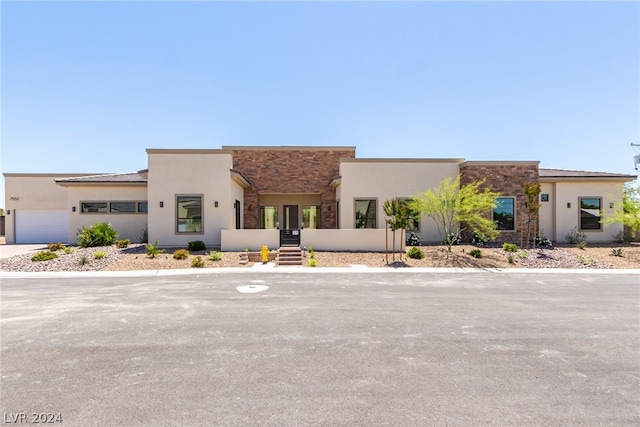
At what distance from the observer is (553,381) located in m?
4.21

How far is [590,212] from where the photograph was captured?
20531 millimetres

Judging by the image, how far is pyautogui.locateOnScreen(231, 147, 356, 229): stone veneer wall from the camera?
74.0ft

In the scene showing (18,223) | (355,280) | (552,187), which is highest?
(552,187)

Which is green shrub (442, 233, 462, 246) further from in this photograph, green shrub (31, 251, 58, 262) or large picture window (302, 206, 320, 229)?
green shrub (31, 251, 58, 262)

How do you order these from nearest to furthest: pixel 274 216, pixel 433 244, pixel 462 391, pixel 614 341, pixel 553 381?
pixel 462 391
pixel 553 381
pixel 614 341
pixel 433 244
pixel 274 216

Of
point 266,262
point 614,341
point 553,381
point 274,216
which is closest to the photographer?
point 553,381

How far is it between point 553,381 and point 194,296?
7.87 metres

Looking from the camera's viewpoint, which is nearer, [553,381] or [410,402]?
[410,402]

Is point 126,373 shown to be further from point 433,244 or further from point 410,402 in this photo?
point 433,244

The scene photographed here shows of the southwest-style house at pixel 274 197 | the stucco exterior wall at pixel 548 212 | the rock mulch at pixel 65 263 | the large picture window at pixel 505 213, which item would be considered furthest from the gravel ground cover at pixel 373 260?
Answer: the stucco exterior wall at pixel 548 212

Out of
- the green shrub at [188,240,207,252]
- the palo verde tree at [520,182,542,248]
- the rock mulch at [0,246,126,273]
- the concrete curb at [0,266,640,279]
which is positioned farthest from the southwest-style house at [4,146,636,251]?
the concrete curb at [0,266,640,279]

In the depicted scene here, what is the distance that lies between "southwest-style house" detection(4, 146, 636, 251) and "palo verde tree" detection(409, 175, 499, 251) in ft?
4.28

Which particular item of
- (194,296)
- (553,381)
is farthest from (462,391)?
(194,296)

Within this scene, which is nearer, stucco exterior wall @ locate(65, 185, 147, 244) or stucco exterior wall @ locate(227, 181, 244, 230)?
stucco exterior wall @ locate(227, 181, 244, 230)
